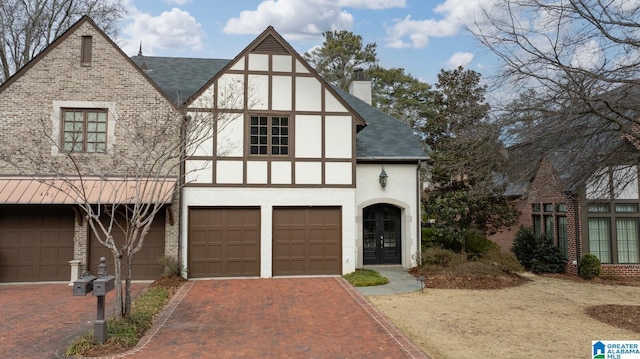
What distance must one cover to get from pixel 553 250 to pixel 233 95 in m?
14.0

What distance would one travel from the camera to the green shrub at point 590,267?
51.2ft

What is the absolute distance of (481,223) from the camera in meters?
17.0

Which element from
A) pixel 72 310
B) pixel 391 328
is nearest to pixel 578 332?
pixel 391 328

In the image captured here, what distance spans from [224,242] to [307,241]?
Result: 9.44 ft

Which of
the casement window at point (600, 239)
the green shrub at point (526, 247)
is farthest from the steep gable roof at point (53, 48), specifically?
the casement window at point (600, 239)

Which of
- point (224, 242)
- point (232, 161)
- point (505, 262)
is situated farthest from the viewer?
point (505, 262)

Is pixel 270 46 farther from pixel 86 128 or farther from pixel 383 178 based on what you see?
pixel 86 128

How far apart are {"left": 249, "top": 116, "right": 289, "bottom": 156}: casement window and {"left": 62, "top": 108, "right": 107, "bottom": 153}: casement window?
489 cm

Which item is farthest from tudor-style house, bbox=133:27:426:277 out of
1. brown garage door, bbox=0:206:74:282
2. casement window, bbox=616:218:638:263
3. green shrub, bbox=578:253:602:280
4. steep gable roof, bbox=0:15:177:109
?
casement window, bbox=616:218:638:263

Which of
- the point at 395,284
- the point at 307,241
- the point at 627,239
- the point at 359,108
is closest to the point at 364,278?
the point at 395,284

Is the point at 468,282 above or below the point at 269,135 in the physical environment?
below

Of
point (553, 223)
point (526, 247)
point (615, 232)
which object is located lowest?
point (526, 247)

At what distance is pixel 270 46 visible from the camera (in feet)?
47.8

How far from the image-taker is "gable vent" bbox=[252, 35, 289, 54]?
47.7 ft
